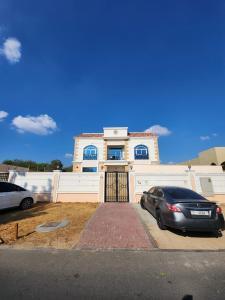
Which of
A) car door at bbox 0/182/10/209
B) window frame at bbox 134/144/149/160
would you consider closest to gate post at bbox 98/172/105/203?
car door at bbox 0/182/10/209

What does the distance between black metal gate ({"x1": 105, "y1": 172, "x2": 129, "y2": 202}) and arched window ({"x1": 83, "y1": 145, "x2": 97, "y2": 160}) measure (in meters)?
11.6

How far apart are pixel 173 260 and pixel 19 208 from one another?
31.6 ft

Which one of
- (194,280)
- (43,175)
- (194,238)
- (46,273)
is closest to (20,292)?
(46,273)

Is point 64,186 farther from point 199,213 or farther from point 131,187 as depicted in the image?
point 199,213

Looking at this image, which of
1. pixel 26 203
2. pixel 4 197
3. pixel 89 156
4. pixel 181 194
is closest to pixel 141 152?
pixel 89 156

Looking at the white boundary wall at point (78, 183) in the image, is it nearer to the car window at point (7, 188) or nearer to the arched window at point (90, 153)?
the car window at point (7, 188)

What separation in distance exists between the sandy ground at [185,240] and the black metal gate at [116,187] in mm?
6302

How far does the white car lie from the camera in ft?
31.0

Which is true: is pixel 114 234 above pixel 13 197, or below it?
below

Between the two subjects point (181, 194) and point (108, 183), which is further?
point (108, 183)

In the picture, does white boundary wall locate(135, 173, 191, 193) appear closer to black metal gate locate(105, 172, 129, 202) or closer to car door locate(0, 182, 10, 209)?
black metal gate locate(105, 172, 129, 202)

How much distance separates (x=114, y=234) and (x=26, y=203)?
7.24 meters

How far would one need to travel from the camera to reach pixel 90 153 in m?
24.7

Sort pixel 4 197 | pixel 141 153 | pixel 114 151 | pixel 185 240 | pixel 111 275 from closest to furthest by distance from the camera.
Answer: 1. pixel 111 275
2. pixel 185 240
3. pixel 4 197
4. pixel 141 153
5. pixel 114 151
